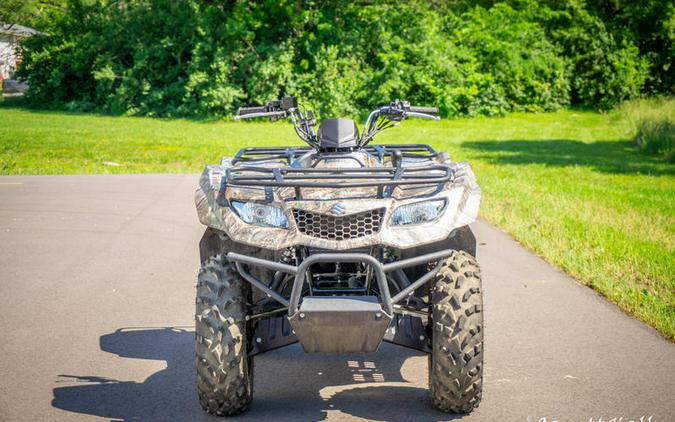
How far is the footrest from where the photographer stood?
3.78m

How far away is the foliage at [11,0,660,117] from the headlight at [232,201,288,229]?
2289 centimetres

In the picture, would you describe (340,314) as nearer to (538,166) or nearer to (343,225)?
(343,225)

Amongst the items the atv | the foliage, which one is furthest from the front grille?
the foliage

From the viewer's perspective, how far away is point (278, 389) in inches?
187

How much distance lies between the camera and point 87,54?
32031 millimetres

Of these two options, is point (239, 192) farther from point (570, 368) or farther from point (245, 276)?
point (570, 368)

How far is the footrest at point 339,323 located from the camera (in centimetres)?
378

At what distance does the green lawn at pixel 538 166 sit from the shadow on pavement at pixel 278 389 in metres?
2.19

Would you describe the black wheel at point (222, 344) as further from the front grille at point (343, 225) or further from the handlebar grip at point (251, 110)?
the handlebar grip at point (251, 110)

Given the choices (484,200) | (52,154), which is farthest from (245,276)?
(52,154)

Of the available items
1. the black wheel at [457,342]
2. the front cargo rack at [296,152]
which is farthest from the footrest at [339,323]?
the front cargo rack at [296,152]

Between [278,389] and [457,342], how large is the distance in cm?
122

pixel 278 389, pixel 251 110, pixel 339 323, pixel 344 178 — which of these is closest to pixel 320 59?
pixel 251 110

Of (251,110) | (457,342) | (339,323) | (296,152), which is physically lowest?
A: (457,342)
